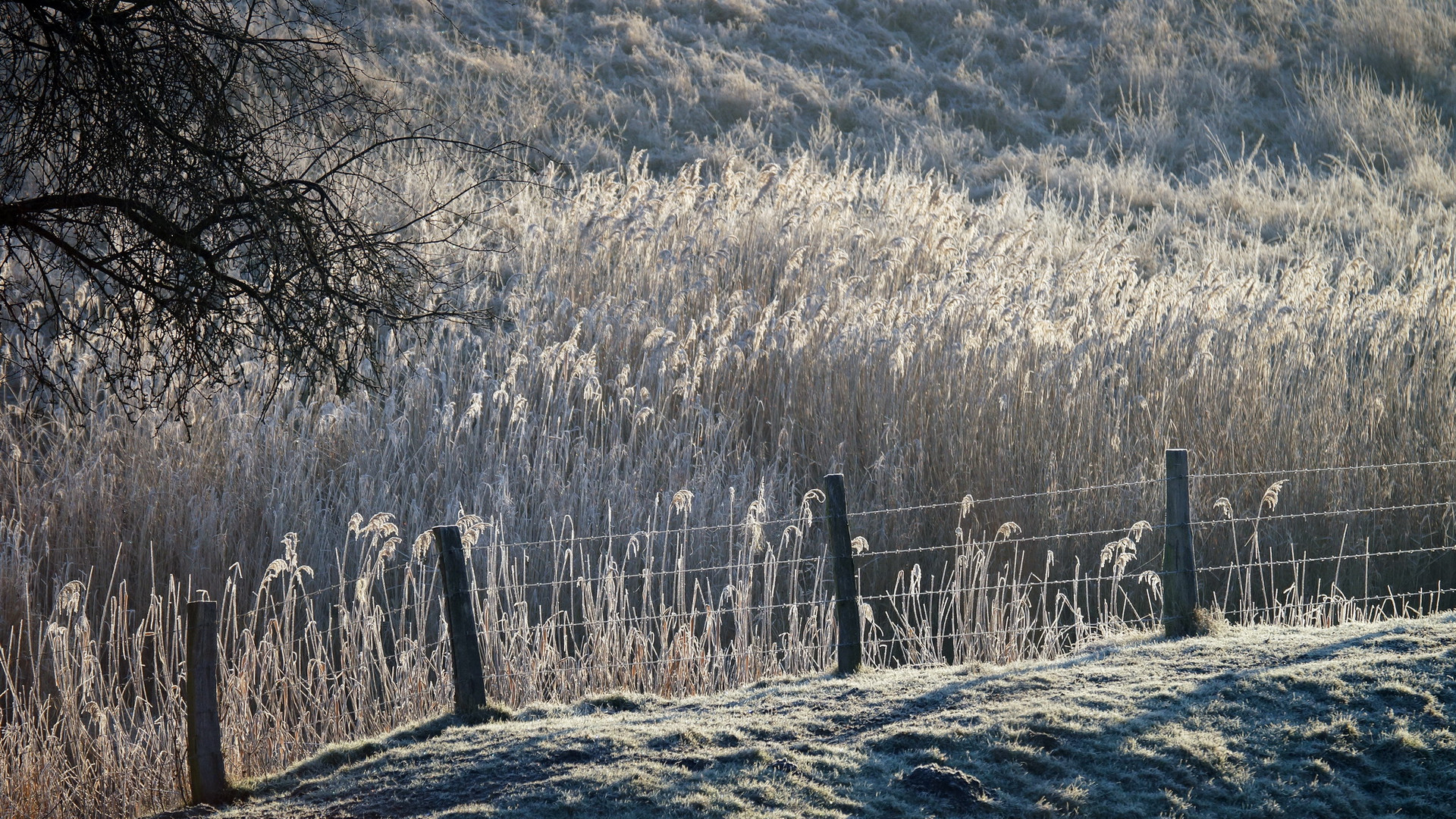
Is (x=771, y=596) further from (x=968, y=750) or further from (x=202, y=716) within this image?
(x=202, y=716)

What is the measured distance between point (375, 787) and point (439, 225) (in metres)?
6.03

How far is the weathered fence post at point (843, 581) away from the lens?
15.0 ft

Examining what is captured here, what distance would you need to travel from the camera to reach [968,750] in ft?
12.1

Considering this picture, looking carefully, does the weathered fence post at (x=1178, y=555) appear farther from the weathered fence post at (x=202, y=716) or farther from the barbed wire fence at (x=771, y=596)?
the weathered fence post at (x=202, y=716)

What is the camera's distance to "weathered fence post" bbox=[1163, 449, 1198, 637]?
4926 millimetres

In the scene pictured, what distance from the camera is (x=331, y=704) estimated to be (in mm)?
4633

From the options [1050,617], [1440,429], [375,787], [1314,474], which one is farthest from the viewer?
[1440,429]

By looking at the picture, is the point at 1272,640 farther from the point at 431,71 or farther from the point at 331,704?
the point at 431,71

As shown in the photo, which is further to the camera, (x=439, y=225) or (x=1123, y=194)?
(x=1123, y=194)

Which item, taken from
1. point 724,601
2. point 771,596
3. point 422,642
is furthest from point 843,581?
point 724,601

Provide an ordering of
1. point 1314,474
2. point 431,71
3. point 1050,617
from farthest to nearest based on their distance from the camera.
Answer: point 431,71, point 1314,474, point 1050,617

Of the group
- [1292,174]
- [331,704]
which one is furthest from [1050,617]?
[1292,174]

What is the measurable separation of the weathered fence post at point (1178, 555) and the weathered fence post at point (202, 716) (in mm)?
3662

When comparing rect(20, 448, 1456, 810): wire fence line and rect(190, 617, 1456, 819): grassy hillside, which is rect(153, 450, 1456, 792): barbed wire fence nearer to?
rect(20, 448, 1456, 810): wire fence line
